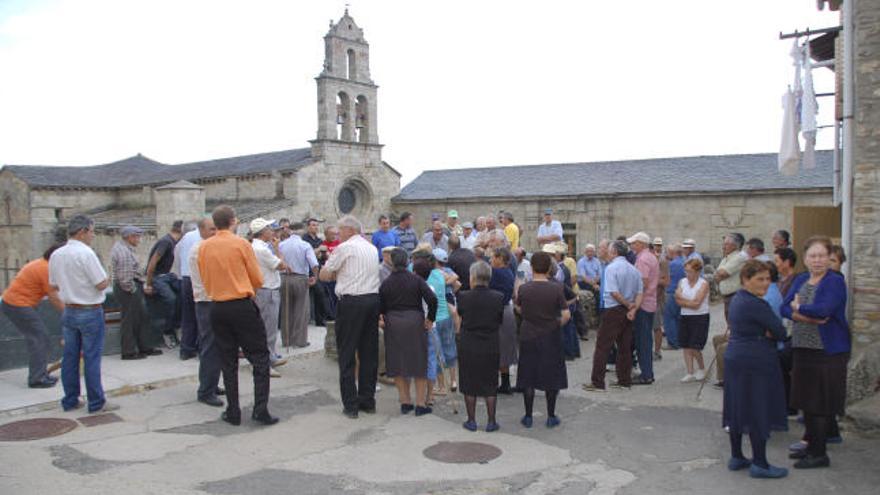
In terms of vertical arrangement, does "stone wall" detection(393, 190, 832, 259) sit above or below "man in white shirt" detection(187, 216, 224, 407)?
above

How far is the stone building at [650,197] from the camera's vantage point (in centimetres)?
2194

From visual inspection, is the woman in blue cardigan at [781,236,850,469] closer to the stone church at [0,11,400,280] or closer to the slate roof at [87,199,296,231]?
the slate roof at [87,199,296,231]

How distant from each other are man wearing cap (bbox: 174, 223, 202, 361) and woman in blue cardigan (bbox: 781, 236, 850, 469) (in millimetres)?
7034

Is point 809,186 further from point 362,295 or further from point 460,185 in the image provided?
point 362,295

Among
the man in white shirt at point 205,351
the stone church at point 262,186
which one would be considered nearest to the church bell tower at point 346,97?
the stone church at point 262,186

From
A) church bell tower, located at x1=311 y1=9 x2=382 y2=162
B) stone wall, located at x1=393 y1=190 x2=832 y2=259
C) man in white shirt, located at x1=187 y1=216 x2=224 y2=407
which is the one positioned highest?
church bell tower, located at x1=311 y1=9 x2=382 y2=162

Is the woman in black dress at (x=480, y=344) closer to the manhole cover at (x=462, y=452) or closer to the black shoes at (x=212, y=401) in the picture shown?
the manhole cover at (x=462, y=452)

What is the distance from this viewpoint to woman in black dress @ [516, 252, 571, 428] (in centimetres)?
661

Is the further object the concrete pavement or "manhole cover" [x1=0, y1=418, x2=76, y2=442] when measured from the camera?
"manhole cover" [x1=0, y1=418, x2=76, y2=442]

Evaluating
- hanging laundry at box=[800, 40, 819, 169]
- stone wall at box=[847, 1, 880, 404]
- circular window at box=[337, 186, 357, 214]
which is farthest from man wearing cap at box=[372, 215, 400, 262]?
circular window at box=[337, 186, 357, 214]

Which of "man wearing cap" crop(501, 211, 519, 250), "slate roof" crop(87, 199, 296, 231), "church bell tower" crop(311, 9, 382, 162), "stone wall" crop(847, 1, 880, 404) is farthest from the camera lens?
"church bell tower" crop(311, 9, 382, 162)

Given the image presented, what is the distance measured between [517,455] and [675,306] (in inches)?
227

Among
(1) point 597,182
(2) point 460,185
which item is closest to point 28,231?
(2) point 460,185

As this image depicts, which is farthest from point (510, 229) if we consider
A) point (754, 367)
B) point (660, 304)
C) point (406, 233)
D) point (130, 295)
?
point (754, 367)
